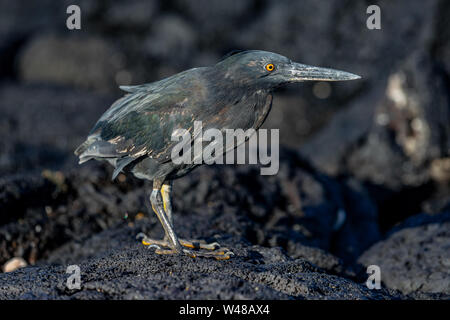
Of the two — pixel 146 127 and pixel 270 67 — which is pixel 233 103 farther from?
pixel 146 127

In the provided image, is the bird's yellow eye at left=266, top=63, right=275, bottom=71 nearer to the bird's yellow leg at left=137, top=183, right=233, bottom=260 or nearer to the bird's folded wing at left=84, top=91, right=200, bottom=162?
the bird's folded wing at left=84, top=91, right=200, bottom=162

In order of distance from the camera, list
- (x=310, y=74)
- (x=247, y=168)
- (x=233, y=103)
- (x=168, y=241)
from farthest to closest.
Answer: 1. (x=247, y=168)
2. (x=168, y=241)
3. (x=310, y=74)
4. (x=233, y=103)

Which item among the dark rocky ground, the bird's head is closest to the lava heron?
the bird's head

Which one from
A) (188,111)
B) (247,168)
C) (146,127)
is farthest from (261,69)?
(247,168)

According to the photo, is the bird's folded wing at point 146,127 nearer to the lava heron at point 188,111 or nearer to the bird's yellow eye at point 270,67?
the lava heron at point 188,111

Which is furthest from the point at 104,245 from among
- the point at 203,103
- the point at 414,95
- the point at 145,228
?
the point at 414,95

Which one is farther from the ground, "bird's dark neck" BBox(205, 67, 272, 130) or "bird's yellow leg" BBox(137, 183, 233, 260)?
"bird's dark neck" BBox(205, 67, 272, 130)
